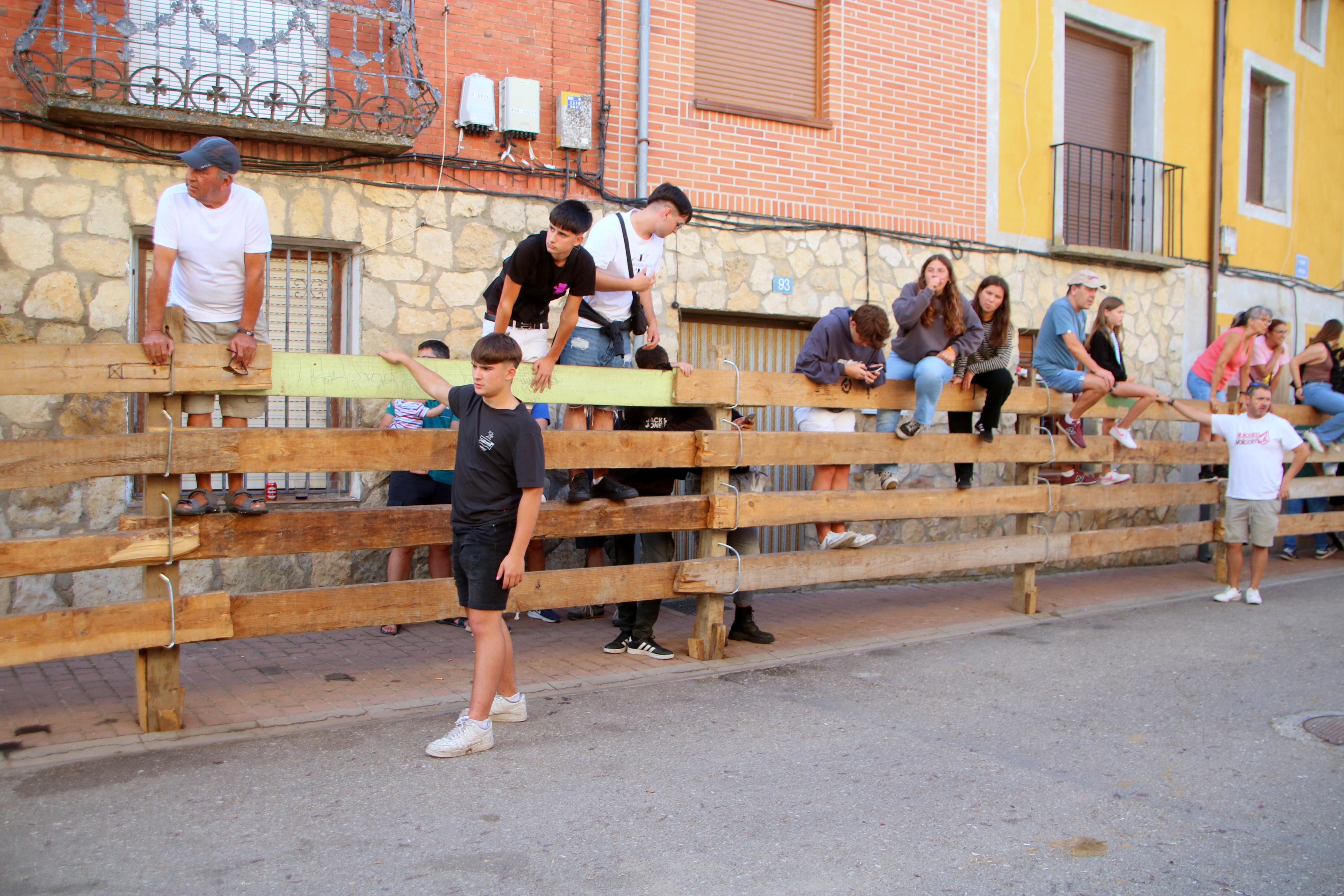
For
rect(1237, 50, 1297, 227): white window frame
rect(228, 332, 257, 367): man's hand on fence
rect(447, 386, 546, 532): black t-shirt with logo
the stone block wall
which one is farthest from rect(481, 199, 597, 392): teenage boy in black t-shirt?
rect(1237, 50, 1297, 227): white window frame

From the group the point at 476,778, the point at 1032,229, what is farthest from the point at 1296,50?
the point at 476,778

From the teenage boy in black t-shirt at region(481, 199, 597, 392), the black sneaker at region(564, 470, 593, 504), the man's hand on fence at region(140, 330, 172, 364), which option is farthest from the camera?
the black sneaker at region(564, 470, 593, 504)

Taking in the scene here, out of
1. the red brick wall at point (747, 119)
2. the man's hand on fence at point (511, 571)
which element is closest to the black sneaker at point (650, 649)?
the man's hand on fence at point (511, 571)

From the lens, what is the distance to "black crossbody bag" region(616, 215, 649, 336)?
6.16 meters

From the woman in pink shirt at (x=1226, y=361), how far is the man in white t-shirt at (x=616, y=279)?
584 centimetres

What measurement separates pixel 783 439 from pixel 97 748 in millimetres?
3896

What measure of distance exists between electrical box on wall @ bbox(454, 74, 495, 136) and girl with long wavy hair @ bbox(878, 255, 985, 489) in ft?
11.0

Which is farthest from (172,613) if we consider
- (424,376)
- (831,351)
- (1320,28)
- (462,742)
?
(1320,28)

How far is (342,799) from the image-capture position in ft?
12.6

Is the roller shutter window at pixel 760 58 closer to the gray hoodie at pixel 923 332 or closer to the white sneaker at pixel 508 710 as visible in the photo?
the gray hoodie at pixel 923 332

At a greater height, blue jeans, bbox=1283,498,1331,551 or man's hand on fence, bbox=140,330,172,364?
man's hand on fence, bbox=140,330,172,364

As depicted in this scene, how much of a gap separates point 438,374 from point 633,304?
5.37 feet

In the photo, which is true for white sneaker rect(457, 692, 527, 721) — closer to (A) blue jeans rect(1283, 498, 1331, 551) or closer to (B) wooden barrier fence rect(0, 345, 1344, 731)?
(B) wooden barrier fence rect(0, 345, 1344, 731)

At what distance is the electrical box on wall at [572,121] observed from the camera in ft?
26.3
